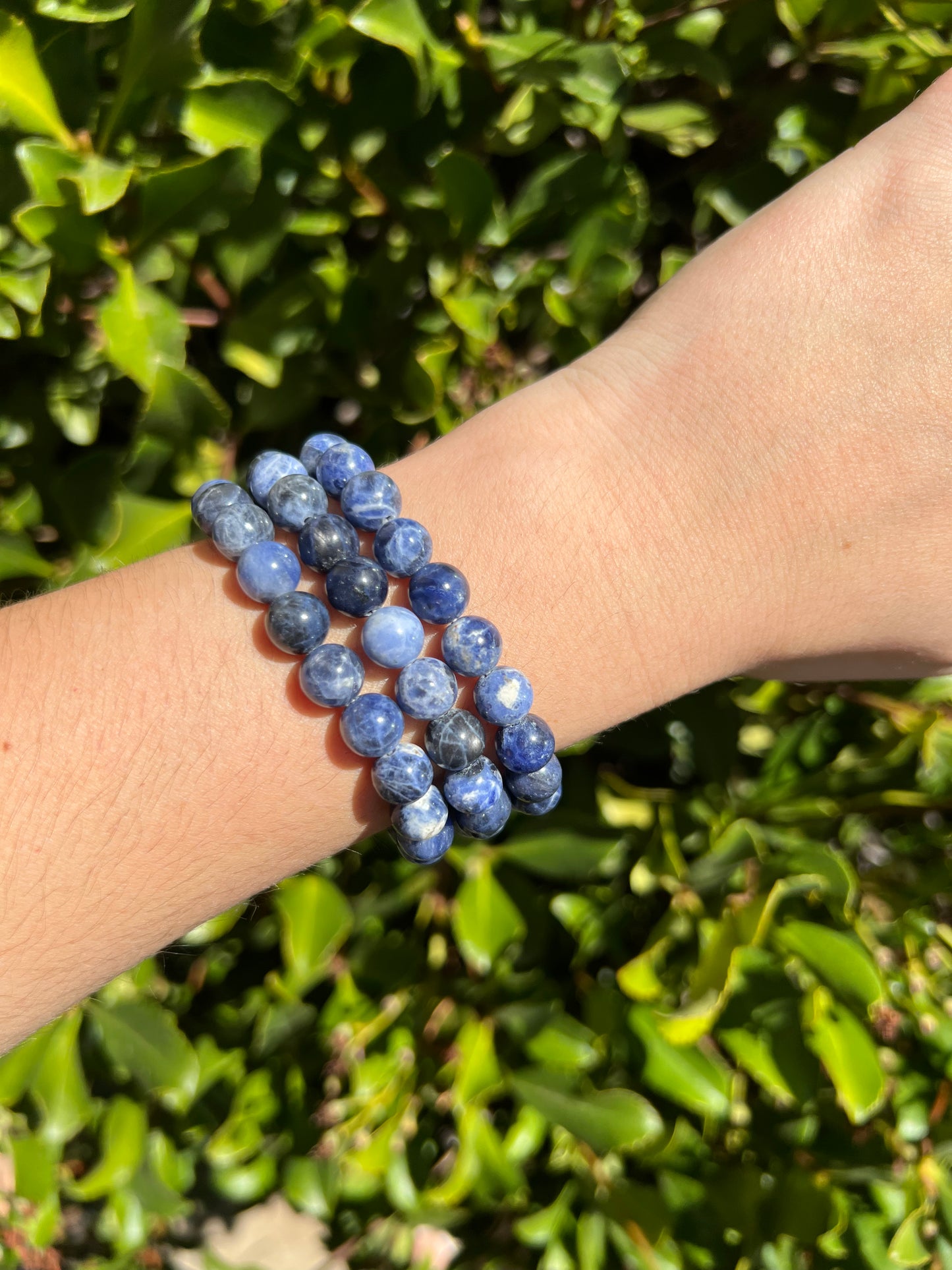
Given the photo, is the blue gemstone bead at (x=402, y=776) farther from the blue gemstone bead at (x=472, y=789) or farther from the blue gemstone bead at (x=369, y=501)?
the blue gemstone bead at (x=369, y=501)

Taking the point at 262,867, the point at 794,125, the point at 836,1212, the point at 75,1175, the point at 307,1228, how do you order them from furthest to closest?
the point at 307,1228 → the point at 75,1175 → the point at 836,1212 → the point at 794,125 → the point at 262,867

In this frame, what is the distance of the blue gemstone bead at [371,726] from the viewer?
693 millimetres

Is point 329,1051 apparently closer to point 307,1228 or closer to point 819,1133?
point 819,1133

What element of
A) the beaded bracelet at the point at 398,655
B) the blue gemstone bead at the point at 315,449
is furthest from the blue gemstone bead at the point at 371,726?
the blue gemstone bead at the point at 315,449

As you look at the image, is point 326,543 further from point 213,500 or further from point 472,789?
point 472,789

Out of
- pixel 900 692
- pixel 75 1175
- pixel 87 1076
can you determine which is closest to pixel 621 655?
pixel 900 692

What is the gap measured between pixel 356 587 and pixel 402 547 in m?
0.05

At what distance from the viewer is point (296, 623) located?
0.69 m

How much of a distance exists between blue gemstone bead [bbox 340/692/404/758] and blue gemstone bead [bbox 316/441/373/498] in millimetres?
184

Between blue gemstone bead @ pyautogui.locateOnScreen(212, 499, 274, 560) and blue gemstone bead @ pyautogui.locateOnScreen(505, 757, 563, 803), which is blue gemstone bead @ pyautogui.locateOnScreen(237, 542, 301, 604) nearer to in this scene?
blue gemstone bead @ pyautogui.locateOnScreen(212, 499, 274, 560)

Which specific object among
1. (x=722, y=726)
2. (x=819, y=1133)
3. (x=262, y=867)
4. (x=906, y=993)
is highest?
(x=262, y=867)

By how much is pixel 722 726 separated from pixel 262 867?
0.60 m

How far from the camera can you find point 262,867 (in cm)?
76

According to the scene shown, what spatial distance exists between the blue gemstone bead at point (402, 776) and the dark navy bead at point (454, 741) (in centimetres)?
1
